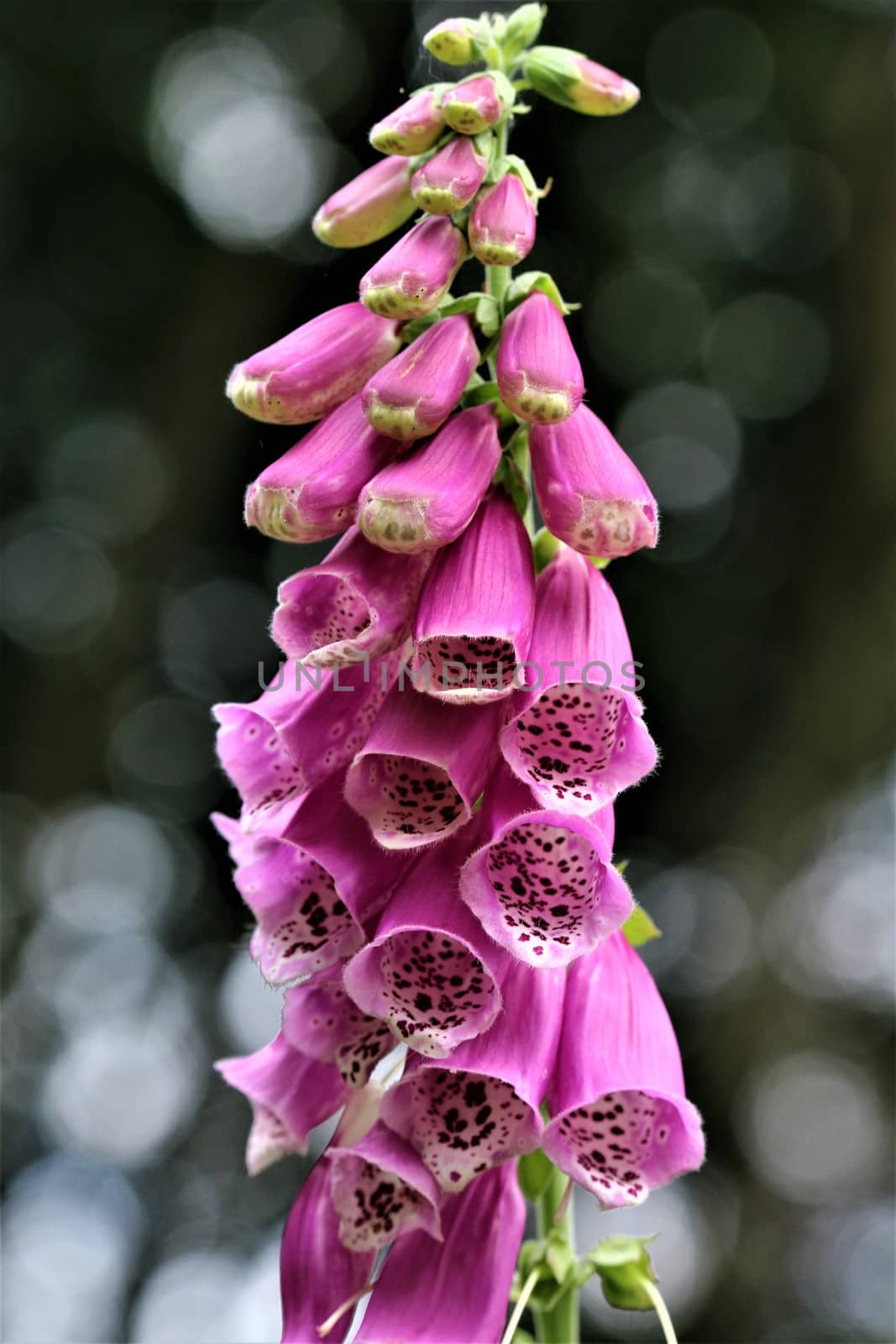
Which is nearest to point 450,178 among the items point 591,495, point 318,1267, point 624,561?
point 591,495

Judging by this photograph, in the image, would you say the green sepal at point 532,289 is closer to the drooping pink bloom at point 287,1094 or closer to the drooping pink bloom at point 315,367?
the drooping pink bloom at point 315,367

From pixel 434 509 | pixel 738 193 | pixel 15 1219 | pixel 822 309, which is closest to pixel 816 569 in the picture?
pixel 822 309

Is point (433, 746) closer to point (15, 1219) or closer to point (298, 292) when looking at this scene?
point (298, 292)

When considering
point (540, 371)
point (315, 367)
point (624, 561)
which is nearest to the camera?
point (540, 371)

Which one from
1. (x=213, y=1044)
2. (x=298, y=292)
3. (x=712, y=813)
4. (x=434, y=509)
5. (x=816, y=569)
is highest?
(x=434, y=509)

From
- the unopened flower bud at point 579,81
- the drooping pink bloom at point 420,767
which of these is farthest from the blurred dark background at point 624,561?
the drooping pink bloom at point 420,767

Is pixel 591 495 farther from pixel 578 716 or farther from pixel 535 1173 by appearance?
pixel 535 1173
